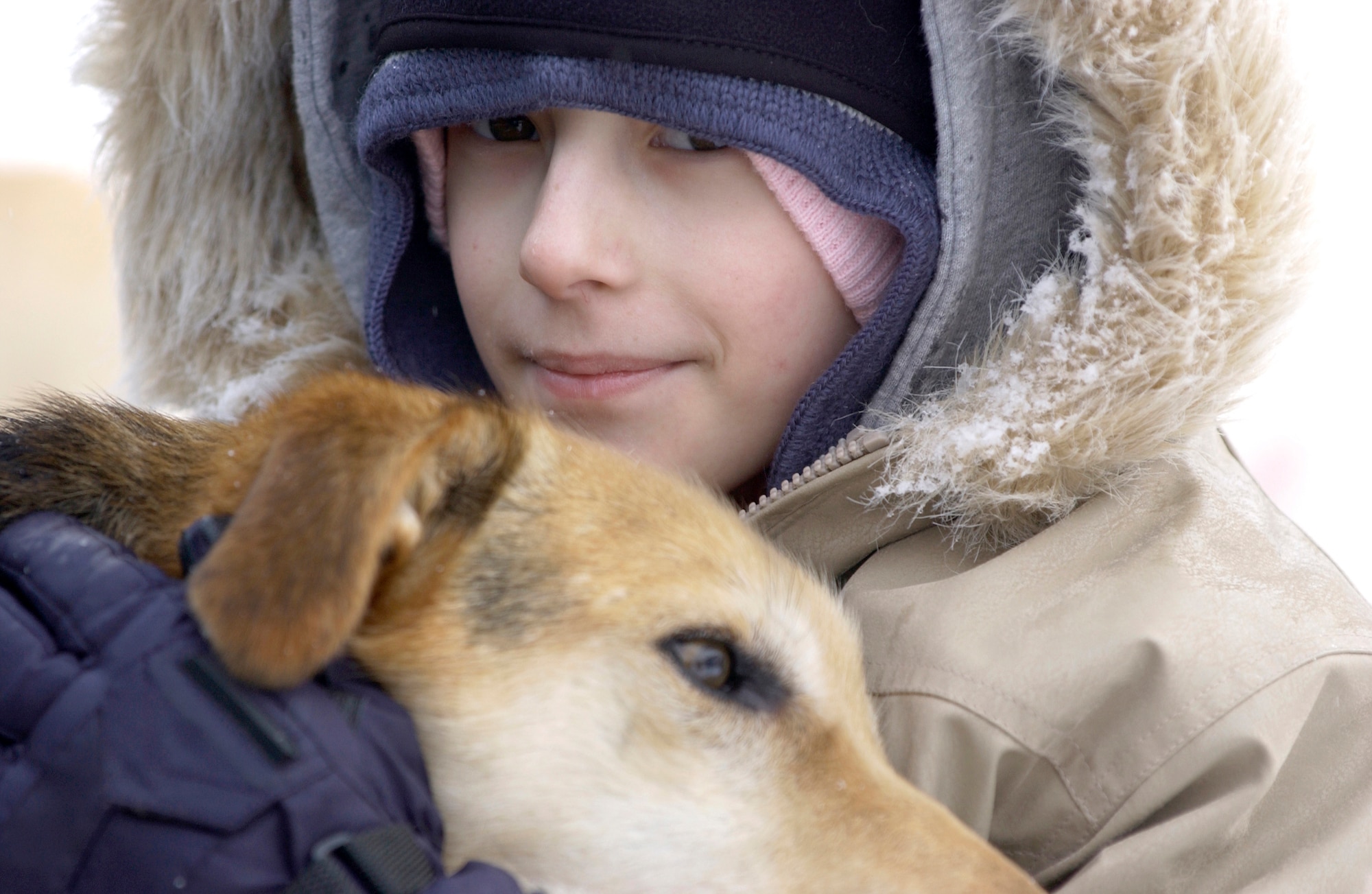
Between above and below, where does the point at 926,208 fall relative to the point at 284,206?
above

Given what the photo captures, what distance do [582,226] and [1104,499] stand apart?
104cm

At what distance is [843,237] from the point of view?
2.15 metres

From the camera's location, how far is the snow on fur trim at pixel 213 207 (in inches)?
105

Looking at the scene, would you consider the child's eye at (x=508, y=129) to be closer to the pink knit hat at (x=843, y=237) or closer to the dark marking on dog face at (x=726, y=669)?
the pink knit hat at (x=843, y=237)

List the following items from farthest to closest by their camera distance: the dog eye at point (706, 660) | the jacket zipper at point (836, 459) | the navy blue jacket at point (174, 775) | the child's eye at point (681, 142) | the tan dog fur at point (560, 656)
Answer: the child's eye at point (681, 142)
the jacket zipper at point (836, 459)
the dog eye at point (706, 660)
the tan dog fur at point (560, 656)
the navy blue jacket at point (174, 775)

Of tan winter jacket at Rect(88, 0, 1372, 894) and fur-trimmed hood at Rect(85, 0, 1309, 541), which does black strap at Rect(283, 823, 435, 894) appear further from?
fur-trimmed hood at Rect(85, 0, 1309, 541)

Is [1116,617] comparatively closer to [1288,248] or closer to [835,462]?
[835,462]

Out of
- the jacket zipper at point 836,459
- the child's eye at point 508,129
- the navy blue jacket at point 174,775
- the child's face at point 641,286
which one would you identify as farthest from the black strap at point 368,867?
the child's eye at point 508,129

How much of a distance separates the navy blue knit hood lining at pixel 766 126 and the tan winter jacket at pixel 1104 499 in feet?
0.21

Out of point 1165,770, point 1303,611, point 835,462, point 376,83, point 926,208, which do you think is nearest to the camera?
point 1165,770

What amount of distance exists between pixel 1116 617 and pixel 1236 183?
721 millimetres

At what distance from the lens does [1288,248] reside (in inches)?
67.9

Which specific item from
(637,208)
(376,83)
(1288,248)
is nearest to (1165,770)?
(1288,248)

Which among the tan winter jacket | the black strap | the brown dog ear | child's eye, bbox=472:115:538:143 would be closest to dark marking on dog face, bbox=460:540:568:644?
the brown dog ear
